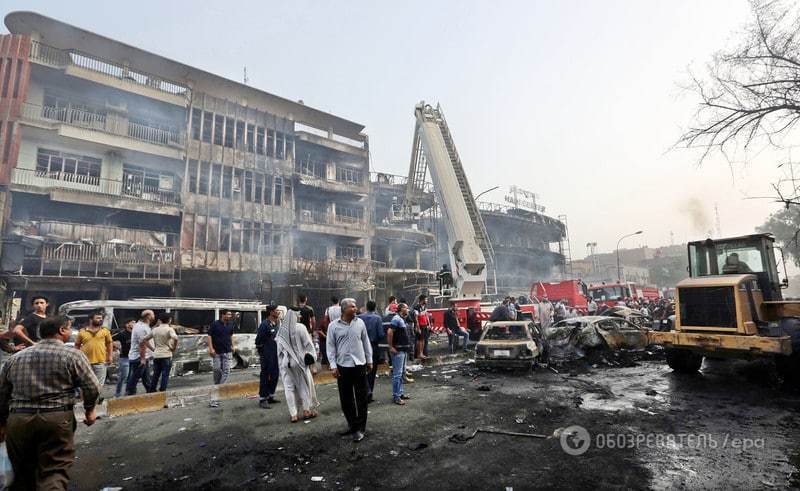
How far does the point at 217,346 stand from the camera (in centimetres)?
768

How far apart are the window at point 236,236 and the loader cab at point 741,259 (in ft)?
68.4

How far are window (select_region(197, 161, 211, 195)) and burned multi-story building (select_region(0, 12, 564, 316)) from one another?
0.07 m

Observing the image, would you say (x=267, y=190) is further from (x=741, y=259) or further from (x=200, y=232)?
(x=741, y=259)

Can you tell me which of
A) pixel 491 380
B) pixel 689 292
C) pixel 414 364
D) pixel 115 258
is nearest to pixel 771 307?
pixel 689 292

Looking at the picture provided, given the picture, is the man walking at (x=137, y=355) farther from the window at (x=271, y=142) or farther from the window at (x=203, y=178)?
the window at (x=271, y=142)

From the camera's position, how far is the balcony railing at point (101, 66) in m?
17.6

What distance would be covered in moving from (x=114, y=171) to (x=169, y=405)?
17410 mm

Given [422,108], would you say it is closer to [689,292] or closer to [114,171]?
[689,292]

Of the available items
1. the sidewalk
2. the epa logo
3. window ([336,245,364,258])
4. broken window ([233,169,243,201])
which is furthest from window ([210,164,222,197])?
the epa logo

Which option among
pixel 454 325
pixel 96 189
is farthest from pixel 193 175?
pixel 454 325

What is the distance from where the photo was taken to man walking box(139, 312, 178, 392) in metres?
7.14

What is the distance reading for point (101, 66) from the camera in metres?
19.1

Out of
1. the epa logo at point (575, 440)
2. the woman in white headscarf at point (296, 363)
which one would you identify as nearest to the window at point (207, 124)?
the woman in white headscarf at point (296, 363)

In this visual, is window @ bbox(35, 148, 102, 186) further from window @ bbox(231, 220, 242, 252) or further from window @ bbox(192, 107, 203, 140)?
window @ bbox(231, 220, 242, 252)
